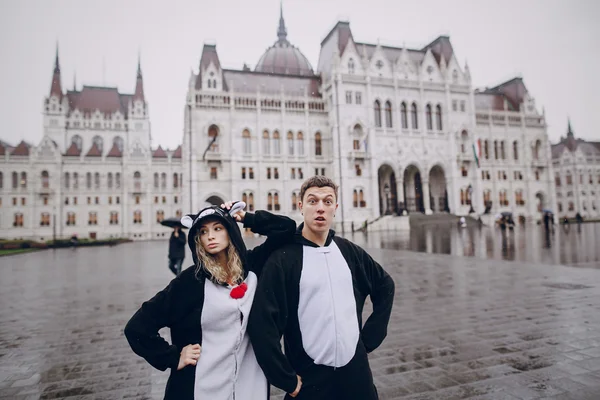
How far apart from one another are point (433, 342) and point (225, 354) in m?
3.77

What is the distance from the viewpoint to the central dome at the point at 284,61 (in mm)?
56250

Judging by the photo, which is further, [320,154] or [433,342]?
[320,154]

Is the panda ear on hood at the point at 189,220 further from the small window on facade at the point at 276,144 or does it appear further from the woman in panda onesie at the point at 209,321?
the small window on facade at the point at 276,144

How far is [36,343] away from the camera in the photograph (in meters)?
5.81

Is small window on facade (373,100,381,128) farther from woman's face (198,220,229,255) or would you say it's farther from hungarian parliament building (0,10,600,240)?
woman's face (198,220,229,255)

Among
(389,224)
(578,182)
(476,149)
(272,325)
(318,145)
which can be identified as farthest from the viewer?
(578,182)

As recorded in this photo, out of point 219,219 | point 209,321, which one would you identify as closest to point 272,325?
point 209,321

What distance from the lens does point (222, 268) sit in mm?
2531

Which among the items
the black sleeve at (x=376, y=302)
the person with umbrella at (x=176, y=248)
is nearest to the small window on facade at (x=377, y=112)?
the person with umbrella at (x=176, y=248)

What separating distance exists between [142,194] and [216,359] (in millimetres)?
56693

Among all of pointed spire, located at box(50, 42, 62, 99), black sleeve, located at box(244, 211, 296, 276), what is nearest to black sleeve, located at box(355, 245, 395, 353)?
black sleeve, located at box(244, 211, 296, 276)

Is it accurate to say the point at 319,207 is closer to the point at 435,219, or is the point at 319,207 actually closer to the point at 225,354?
the point at 225,354

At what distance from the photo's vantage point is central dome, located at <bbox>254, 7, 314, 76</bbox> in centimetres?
5625

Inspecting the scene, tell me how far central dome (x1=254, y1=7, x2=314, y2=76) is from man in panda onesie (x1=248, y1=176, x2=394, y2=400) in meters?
55.6
